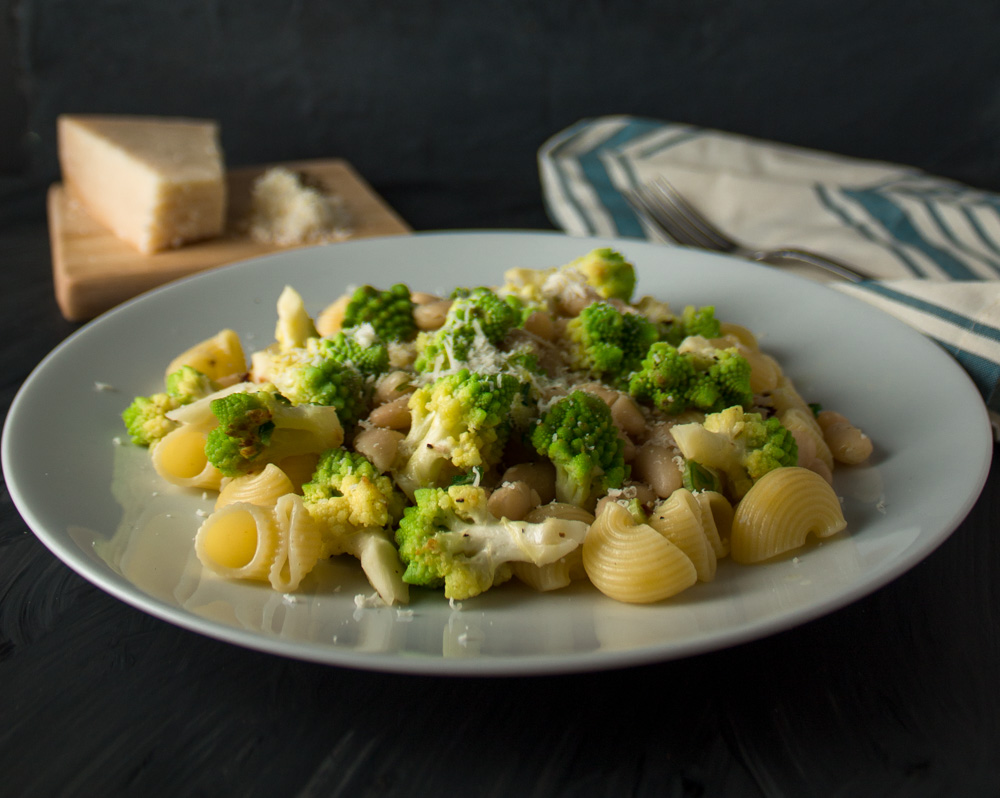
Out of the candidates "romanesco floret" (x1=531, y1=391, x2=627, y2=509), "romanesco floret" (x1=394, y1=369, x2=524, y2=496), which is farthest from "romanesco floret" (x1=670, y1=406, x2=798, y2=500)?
"romanesco floret" (x1=394, y1=369, x2=524, y2=496)

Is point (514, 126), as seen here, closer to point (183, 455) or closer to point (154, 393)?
point (154, 393)

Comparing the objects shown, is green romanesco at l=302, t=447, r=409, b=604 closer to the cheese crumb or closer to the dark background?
the cheese crumb

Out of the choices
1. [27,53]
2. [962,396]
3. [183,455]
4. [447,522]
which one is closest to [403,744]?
[447,522]

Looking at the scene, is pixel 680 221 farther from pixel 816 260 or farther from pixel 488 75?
pixel 488 75

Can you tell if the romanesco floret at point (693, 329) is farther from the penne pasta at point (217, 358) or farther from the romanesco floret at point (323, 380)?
the penne pasta at point (217, 358)

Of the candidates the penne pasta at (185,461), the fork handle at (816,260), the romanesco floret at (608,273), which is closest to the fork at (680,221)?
the fork handle at (816,260)

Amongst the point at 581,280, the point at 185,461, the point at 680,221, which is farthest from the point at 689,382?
the point at 680,221
